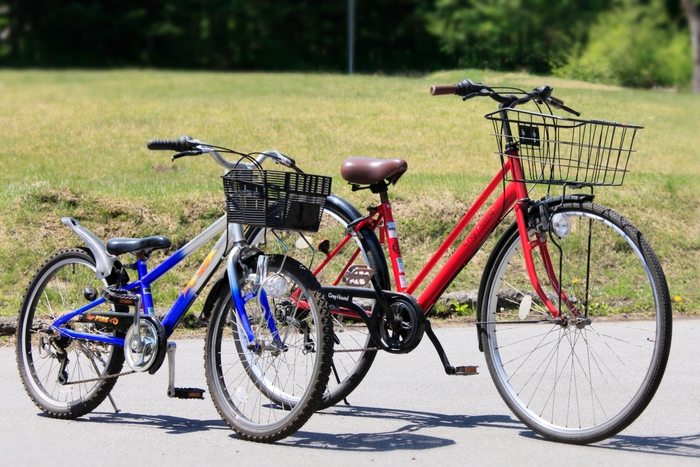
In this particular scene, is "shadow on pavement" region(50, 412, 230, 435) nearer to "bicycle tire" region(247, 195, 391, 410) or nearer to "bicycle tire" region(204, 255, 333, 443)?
"bicycle tire" region(204, 255, 333, 443)

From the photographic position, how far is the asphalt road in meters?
4.78

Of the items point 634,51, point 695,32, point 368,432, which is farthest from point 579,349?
point 695,32

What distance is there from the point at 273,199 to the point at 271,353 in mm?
748

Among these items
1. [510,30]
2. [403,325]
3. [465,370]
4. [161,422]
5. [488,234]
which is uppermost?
[510,30]

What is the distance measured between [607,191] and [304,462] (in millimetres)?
6683

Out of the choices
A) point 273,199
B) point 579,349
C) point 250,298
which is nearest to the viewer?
point 273,199

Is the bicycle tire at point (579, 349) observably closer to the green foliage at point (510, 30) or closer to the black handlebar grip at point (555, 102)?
the black handlebar grip at point (555, 102)

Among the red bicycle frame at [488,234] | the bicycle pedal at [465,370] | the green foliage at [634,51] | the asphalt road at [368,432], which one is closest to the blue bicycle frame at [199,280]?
the asphalt road at [368,432]

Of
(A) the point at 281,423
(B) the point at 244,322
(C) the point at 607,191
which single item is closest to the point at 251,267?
(B) the point at 244,322

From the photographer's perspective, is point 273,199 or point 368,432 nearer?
point 273,199

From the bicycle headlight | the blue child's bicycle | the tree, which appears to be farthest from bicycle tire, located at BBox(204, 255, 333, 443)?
the tree

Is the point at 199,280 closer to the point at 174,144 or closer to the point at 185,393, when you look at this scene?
the point at 185,393

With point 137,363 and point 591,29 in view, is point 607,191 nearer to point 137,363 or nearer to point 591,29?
point 137,363

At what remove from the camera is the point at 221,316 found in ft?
16.8
